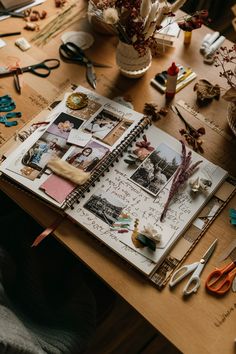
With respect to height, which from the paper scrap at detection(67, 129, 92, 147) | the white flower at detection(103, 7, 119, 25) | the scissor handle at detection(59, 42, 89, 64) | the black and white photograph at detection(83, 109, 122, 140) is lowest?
the paper scrap at detection(67, 129, 92, 147)

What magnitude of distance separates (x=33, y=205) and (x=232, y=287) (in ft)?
1.60

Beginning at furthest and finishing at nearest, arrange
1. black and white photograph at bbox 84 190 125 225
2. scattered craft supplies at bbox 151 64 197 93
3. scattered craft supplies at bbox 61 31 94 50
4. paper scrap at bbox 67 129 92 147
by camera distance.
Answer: scattered craft supplies at bbox 61 31 94 50
scattered craft supplies at bbox 151 64 197 93
paper scrap at bbox 67 129 92 147
black and white photograph at bbox 84 190 125 225

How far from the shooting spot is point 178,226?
991 millimetres

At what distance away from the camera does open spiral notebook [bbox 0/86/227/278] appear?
992 millimetres

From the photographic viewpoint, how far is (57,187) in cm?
104

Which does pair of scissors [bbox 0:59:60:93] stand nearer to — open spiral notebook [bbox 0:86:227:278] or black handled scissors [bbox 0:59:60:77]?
black handled scissors [bbox 0:59:60:77]

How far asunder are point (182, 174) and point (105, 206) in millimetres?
197

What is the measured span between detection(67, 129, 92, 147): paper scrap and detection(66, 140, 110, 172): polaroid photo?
0.4 inches

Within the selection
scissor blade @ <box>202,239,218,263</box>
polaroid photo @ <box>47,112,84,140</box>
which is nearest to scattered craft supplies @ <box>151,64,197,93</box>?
polaroid photo @ <box>47,112,84,140</box>

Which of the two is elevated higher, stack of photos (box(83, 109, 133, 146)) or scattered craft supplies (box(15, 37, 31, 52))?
scattered craft supplies (box(15, 37, 31, 52))

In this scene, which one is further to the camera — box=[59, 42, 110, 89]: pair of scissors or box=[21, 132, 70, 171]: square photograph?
box=[59, 42, 110, 89]: pair of scissors

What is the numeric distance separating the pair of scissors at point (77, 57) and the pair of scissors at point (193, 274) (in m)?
0.60

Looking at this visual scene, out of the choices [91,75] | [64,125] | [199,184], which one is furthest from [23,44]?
[199,184]

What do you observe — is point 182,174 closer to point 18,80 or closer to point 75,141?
point 75,141
